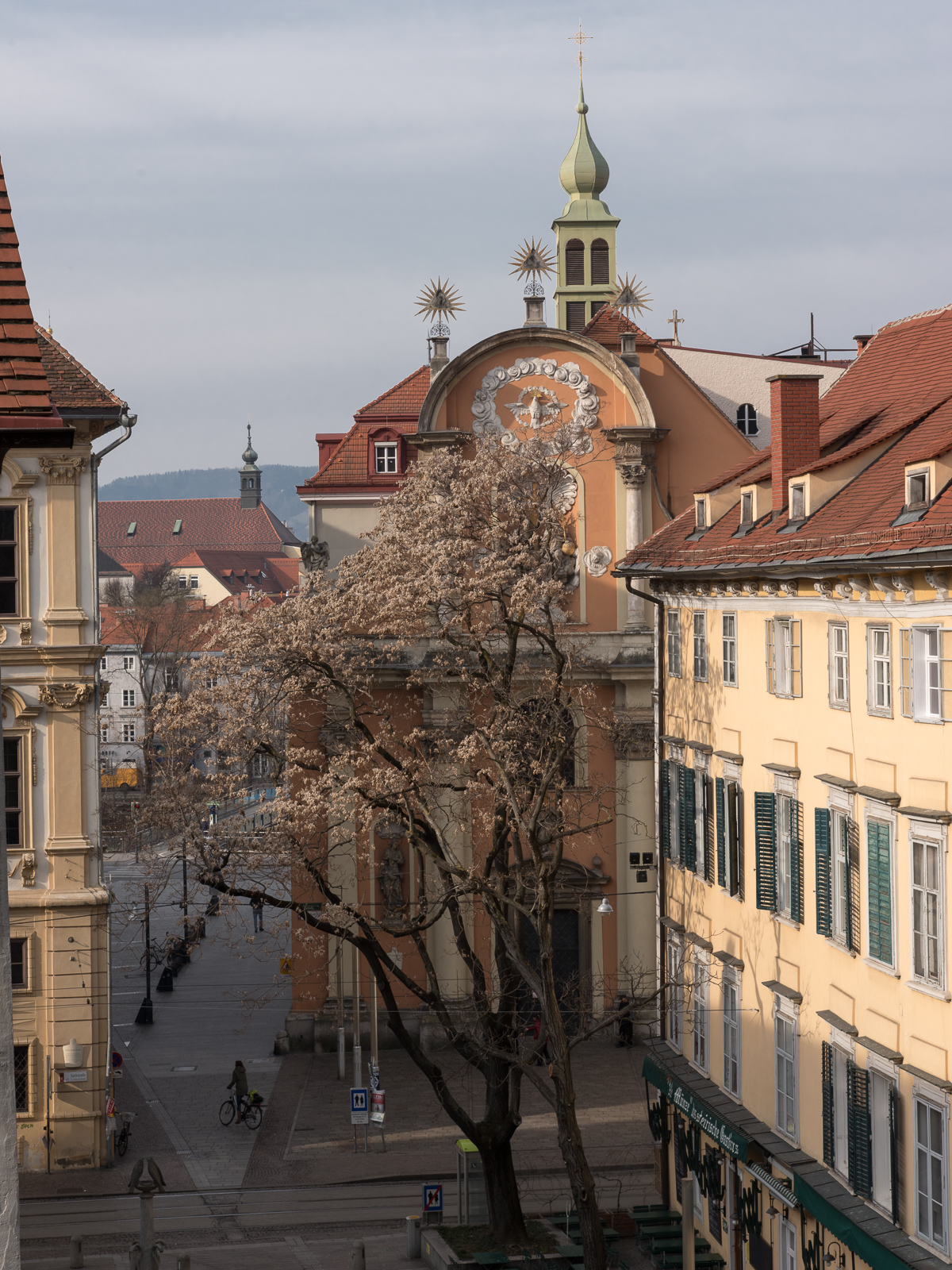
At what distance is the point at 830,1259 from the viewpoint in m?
19.9

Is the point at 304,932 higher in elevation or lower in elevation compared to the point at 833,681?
lower

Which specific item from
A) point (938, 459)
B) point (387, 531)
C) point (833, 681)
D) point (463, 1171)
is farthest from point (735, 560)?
point (463, 1171)

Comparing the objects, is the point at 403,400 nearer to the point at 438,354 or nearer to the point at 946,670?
the point at 438,354

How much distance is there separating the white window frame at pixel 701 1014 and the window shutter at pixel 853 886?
238 inches

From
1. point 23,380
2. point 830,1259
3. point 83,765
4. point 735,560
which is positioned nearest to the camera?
point 23,380

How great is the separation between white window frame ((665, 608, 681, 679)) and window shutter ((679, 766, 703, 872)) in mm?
1854

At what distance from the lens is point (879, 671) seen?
19.0m

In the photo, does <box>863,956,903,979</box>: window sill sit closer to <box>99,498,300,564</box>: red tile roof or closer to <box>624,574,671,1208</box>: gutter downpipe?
<box>624,574,671,1208</box>: gutter downpipe

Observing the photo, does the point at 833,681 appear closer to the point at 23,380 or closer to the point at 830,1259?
the point at 830,1259

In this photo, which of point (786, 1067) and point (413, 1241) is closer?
point (786, 1067)

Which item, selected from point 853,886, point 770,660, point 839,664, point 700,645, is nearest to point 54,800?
point 700,645

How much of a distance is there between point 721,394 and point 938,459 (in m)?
28.7

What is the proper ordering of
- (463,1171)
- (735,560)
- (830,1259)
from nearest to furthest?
(830,1259)
(735,560)
(463,1171)

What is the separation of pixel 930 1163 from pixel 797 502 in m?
9.31
